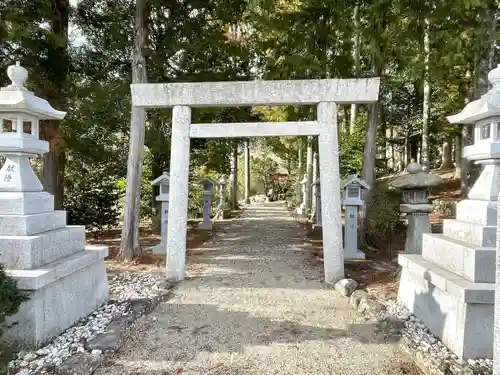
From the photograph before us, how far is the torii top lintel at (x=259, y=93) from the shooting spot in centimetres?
555

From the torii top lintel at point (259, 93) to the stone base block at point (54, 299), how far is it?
8.75 feet

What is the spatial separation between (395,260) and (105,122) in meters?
7.50

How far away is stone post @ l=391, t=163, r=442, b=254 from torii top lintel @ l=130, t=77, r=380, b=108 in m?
1.38

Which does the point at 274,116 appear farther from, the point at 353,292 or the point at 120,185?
the point at 353,292

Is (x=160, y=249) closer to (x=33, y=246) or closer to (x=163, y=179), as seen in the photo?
(x=163, y=179)

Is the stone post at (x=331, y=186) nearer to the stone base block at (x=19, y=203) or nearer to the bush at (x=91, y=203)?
the stone base block at (x=19, y=203)

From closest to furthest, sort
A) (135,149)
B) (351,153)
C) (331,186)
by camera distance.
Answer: (331,186), (135,149), (351,153)

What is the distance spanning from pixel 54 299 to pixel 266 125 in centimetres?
375

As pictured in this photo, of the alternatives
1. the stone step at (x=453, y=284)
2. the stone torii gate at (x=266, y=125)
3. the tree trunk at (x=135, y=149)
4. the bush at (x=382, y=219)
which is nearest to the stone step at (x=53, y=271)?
the stone torii gate at (x=266, y=125)

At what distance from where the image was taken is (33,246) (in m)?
3.44

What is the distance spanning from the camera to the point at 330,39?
376 inches

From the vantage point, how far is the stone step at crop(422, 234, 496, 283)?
307 centimetres

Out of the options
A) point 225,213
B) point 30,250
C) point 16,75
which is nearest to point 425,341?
point 30,250

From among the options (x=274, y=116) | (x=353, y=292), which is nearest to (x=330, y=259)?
A: (x=353, y=292)
